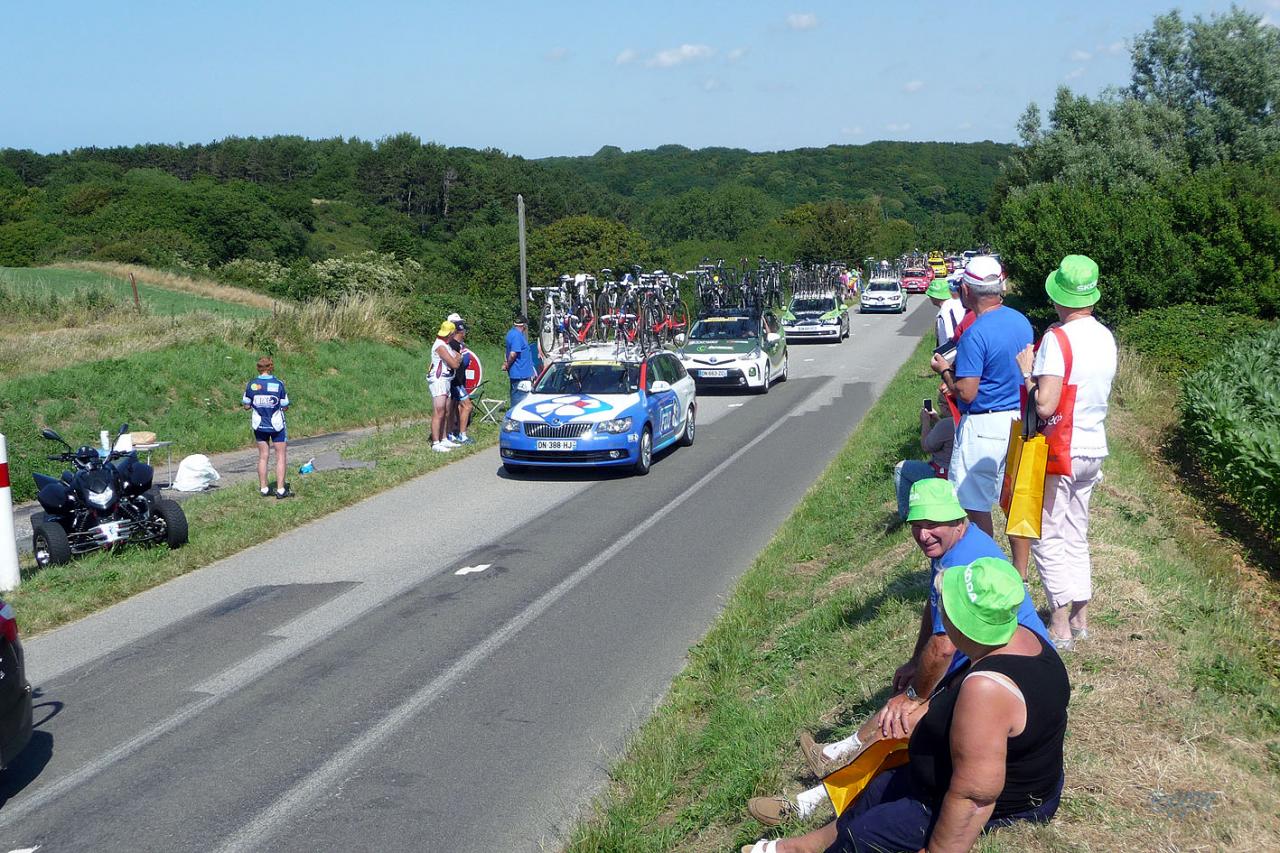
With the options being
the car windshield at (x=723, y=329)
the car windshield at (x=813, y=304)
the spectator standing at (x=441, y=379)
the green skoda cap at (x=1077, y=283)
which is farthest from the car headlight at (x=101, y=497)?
the car windshield at (x=813, y=304)

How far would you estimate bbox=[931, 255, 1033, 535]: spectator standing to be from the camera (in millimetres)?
6637

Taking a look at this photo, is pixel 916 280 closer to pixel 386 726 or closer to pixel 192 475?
pixel 192 475

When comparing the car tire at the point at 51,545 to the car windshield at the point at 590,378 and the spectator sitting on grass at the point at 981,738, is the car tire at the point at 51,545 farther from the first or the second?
the spectator sitting on grass at the point at 981,738

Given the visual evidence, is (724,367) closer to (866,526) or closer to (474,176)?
(866,526)

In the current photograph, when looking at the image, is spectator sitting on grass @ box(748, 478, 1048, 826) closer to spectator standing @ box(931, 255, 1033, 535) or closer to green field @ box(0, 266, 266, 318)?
spectator standing @ box(931, 255, 1033, 535)

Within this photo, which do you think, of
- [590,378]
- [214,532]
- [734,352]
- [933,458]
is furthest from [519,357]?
[933,458]

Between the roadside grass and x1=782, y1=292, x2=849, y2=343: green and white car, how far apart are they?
569 inches

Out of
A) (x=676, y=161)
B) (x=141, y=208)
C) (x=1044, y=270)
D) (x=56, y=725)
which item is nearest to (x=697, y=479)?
(x=56, y=725)

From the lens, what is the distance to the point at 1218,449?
1346 centimetres

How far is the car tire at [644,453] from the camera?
15146 mm

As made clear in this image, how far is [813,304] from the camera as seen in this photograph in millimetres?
39156

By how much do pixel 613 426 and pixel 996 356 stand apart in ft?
27.9

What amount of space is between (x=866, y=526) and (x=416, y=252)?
3384 inches

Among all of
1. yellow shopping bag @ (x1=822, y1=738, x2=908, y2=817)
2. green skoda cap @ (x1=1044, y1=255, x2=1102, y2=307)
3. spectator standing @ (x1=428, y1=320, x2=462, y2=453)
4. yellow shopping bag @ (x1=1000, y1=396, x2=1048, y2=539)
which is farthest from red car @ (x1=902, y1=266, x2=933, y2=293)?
yellow shopping bag @ (x1=822, y1=738, x2=908, y2=817)
